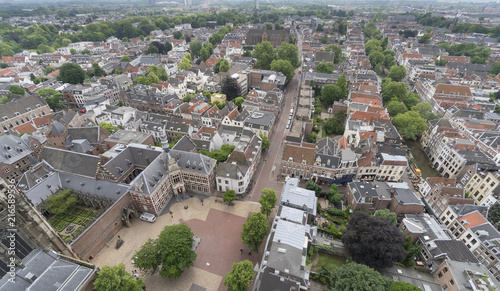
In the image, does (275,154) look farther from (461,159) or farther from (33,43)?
(33,43)

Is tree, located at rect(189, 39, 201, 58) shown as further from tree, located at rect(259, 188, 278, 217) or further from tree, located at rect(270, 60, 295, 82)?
tree, located at rect(259, 188, 278, 217)

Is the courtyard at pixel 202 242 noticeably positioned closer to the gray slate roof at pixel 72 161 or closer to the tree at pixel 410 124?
the gray slate roof at pixel 72 161

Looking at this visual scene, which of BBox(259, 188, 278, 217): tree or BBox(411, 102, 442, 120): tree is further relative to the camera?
BBox(411, 102, 442, 120): tree

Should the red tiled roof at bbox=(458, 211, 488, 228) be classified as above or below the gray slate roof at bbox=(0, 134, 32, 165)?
below

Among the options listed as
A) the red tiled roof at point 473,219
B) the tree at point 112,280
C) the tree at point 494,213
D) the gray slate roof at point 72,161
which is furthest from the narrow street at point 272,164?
the tree at point 494,213

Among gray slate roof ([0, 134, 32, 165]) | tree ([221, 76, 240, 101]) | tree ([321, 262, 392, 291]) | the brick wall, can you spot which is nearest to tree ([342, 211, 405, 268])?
tree ([321, 262, 392, 291])

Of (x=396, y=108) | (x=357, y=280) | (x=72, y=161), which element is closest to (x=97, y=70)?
(x=72, y=161)

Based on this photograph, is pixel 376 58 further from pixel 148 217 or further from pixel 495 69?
pixel 148 217
